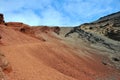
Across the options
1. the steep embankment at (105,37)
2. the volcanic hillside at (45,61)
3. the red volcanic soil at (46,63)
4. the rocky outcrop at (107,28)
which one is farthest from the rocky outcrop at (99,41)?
the red volcanic soil at (46,63)

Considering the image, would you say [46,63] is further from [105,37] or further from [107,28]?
[107,28]

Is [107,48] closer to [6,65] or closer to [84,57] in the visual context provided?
[84,57]

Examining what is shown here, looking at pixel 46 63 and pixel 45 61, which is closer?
pixel 46 63

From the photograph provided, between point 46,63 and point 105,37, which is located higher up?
point 105,37

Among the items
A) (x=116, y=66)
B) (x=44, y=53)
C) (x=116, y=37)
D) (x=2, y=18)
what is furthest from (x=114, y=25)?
(x=44, y=53)

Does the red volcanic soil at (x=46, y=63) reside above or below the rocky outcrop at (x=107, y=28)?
below

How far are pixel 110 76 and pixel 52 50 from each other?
260 inches

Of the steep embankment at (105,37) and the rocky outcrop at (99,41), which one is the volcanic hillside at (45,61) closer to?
the steep embankment at (105,37)

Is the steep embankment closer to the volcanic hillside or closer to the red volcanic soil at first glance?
the volcanic hillside

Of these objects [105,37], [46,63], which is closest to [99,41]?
[105,37]

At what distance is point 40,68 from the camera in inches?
775

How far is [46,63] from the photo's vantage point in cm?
2331

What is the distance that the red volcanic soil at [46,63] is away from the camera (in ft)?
59.6

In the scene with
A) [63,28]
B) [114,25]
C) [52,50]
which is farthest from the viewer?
[63,28]
